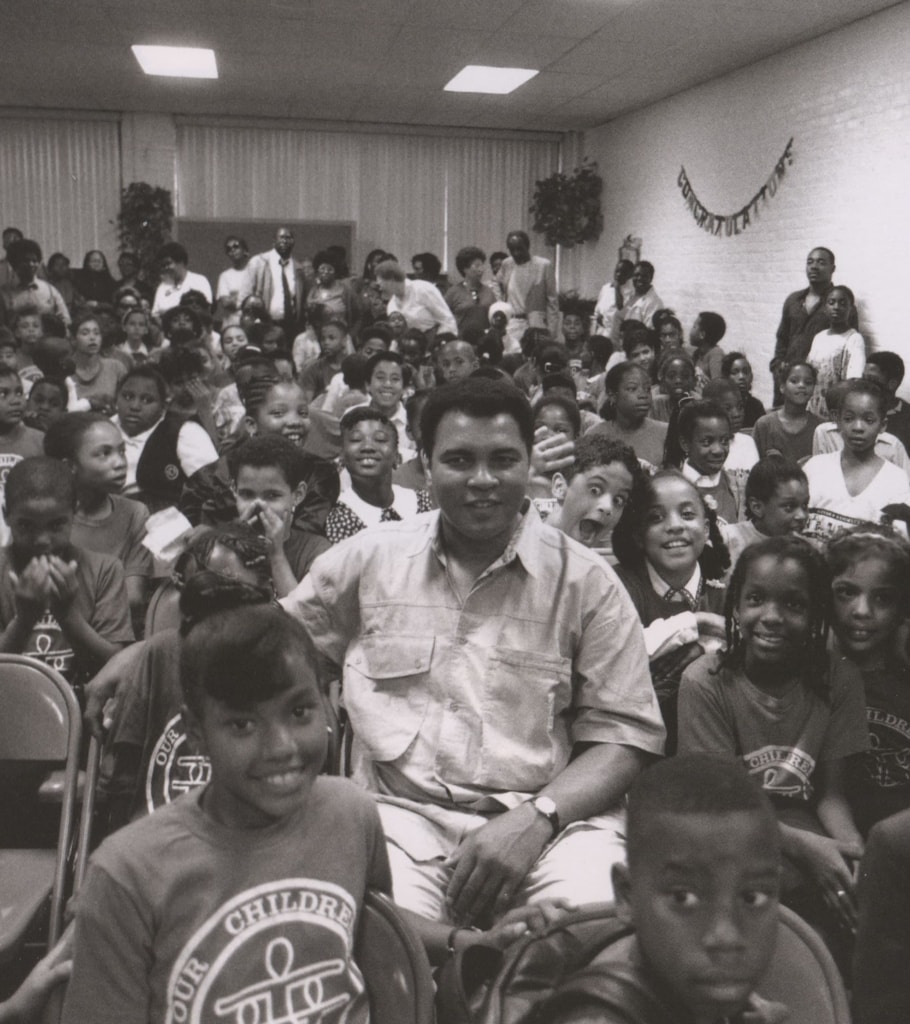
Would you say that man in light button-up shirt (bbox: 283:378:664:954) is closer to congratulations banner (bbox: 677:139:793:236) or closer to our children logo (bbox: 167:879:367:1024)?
our children logo (bbox: 167:879:367:1024)

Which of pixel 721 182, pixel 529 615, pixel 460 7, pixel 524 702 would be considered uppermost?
pixel 460 7

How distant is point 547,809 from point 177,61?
914cm

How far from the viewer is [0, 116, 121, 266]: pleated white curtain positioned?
12180 millimetres

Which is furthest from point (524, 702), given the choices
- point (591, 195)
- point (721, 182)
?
point (591, 195)

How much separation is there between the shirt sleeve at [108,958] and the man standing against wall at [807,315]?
262 inches

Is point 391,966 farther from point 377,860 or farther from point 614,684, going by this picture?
point 614,684

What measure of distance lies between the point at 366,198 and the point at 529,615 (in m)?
11.8

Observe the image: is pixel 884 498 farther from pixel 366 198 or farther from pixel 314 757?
pixel 366 198

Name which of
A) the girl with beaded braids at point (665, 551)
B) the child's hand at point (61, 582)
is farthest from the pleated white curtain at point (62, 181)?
the girl with beaded braids at point (665, 551)

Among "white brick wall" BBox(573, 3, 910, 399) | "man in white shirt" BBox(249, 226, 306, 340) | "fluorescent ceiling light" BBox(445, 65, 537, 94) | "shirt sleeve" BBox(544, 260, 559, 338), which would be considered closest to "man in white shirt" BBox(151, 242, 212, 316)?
"man in white shirt" BBox(249, 226, 306, 340)

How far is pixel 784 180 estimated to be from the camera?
853 cm

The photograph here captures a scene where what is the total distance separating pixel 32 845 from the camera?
2.43 metres

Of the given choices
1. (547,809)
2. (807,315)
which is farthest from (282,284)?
(547,809)

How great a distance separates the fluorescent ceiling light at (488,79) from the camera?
30.7 feet
